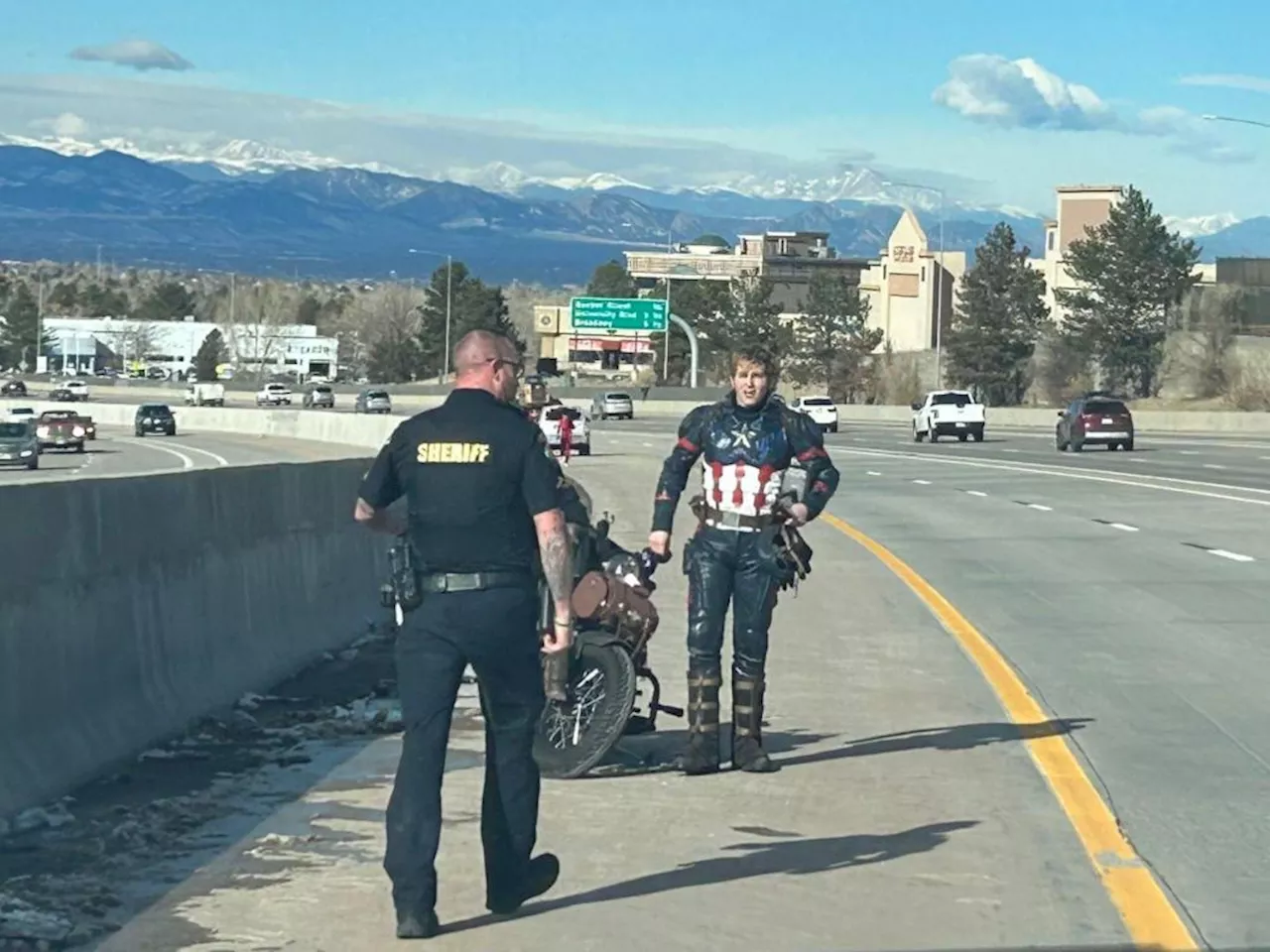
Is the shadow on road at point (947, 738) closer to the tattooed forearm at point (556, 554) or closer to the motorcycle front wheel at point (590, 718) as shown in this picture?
the motorcycle front wheel at point (590, 718)

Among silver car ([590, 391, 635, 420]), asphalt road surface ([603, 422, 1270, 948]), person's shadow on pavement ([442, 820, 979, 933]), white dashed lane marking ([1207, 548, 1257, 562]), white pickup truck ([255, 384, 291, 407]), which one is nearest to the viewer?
person's shadow on pavement ([442, 820, 979, 933])

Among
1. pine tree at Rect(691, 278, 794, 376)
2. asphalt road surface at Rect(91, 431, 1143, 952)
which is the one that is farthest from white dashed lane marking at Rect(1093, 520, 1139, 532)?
pine tree at Rect(691, 278, 794, 376)

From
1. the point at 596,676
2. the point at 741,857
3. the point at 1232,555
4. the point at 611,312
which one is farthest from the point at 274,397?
the point at 741,857

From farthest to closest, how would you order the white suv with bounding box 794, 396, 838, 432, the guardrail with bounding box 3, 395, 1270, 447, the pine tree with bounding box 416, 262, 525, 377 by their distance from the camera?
the pine tree with bounding box 416, 262, 525, 377
the white suv with bounding box 794, 396, 838, 432
the guardrail with bounding box 3, 395, 1270, 447

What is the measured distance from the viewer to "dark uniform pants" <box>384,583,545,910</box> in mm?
6789

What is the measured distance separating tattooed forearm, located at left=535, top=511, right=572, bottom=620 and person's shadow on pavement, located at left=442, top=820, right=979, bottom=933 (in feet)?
3.59

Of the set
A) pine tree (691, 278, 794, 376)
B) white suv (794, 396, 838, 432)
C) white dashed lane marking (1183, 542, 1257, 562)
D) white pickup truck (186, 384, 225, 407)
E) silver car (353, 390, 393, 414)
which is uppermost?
pine tree (691, 278, 794, 376)

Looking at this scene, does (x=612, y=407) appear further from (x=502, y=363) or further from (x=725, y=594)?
(x=502, y=363)

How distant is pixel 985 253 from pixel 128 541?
108407 mm

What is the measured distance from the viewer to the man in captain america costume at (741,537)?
9.75 m

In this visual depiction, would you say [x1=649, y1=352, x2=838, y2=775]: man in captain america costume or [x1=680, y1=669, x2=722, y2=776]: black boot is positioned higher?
[x1=649, y1=352, x2=838, y2=775]: man in captain america costume

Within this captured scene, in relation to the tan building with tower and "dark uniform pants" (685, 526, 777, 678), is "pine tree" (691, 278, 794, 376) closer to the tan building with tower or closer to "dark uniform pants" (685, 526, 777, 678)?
the tan building with tower

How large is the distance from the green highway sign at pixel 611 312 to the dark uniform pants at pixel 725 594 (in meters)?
100

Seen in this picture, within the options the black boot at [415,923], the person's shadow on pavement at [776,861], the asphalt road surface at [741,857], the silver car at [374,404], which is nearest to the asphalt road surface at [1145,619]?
the asphalt road surface at [741,857]
